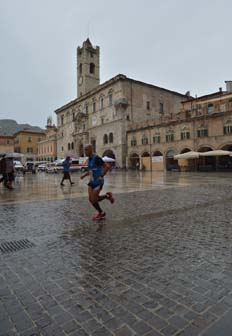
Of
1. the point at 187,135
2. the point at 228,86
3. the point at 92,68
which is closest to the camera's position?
the point at 187,135

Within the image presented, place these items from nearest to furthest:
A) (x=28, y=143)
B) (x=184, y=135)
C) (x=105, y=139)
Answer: (x=184, y=135) → (x=105, y=139) → (x=28, y=143)

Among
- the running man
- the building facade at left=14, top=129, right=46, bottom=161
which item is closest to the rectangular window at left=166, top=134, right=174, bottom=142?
the running man

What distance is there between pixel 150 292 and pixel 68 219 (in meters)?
3.49

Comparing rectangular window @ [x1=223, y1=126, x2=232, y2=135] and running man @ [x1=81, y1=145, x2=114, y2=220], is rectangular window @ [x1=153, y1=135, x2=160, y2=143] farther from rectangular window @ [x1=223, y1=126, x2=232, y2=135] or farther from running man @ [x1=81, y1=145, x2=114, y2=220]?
running man @ [x1=81, y1=145, x2=114, y2=220]

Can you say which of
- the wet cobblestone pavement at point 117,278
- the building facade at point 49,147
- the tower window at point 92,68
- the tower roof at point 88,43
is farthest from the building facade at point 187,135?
the building facade at point 49,147

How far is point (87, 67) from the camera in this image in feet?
182

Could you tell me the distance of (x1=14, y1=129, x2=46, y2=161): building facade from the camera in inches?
2889

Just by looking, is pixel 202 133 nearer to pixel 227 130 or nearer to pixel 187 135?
pixel 187 135

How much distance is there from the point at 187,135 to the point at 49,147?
46796 mm

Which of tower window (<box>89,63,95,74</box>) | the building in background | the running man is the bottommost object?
the running man

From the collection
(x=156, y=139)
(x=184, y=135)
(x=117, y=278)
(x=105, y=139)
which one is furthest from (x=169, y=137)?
(x=117, y=278)

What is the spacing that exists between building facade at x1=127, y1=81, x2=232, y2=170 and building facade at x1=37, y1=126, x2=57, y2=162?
32290 mm

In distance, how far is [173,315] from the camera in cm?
198

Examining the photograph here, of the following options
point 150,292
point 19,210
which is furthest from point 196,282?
point 19,210
